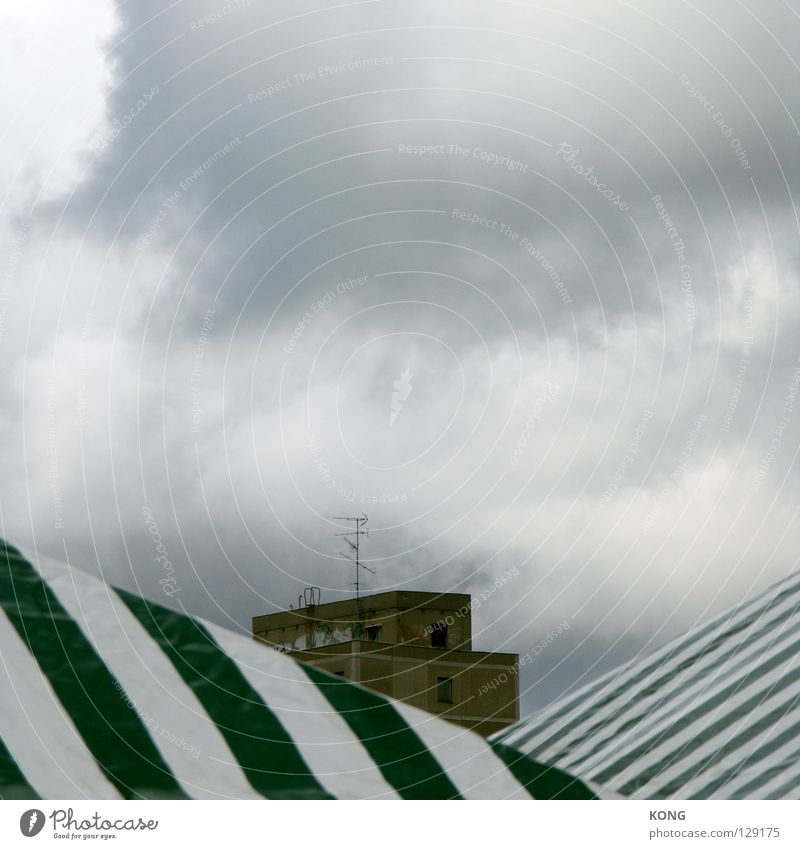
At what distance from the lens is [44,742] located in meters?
1.70

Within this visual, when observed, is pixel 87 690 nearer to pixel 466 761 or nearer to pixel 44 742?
pixel 44 742

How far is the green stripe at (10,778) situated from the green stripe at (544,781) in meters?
0.80

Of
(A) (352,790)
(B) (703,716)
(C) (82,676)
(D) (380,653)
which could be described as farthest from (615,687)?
(D) (380,653)

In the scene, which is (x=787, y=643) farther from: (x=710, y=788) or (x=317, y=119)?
(x=317, y=119)

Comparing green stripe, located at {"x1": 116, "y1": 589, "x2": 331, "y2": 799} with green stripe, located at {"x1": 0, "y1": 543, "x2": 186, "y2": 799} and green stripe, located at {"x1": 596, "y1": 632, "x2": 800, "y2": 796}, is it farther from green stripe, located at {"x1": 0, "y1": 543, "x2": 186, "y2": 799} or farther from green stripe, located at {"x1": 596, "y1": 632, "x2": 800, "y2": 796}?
green stripe, located at {"x1": 596, "y1": 632, "x2": 800, "y2": 796}

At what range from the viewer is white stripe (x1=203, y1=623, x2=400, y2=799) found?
5.88 ft

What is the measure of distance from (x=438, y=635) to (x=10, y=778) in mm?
20907

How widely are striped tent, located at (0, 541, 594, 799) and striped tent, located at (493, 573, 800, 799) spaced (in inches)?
5.8

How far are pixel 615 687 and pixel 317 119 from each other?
2.63 metres

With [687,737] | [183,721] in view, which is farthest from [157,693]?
[687,737]

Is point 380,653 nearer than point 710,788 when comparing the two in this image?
No

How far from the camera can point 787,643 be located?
7.04 ft

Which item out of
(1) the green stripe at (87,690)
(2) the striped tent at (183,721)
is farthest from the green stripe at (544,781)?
(1) the green stripe at (87,690)

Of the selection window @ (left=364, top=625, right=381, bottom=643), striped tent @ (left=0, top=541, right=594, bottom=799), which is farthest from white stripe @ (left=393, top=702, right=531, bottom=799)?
window @ (left=364, top=625, right=381, bottom=643)
